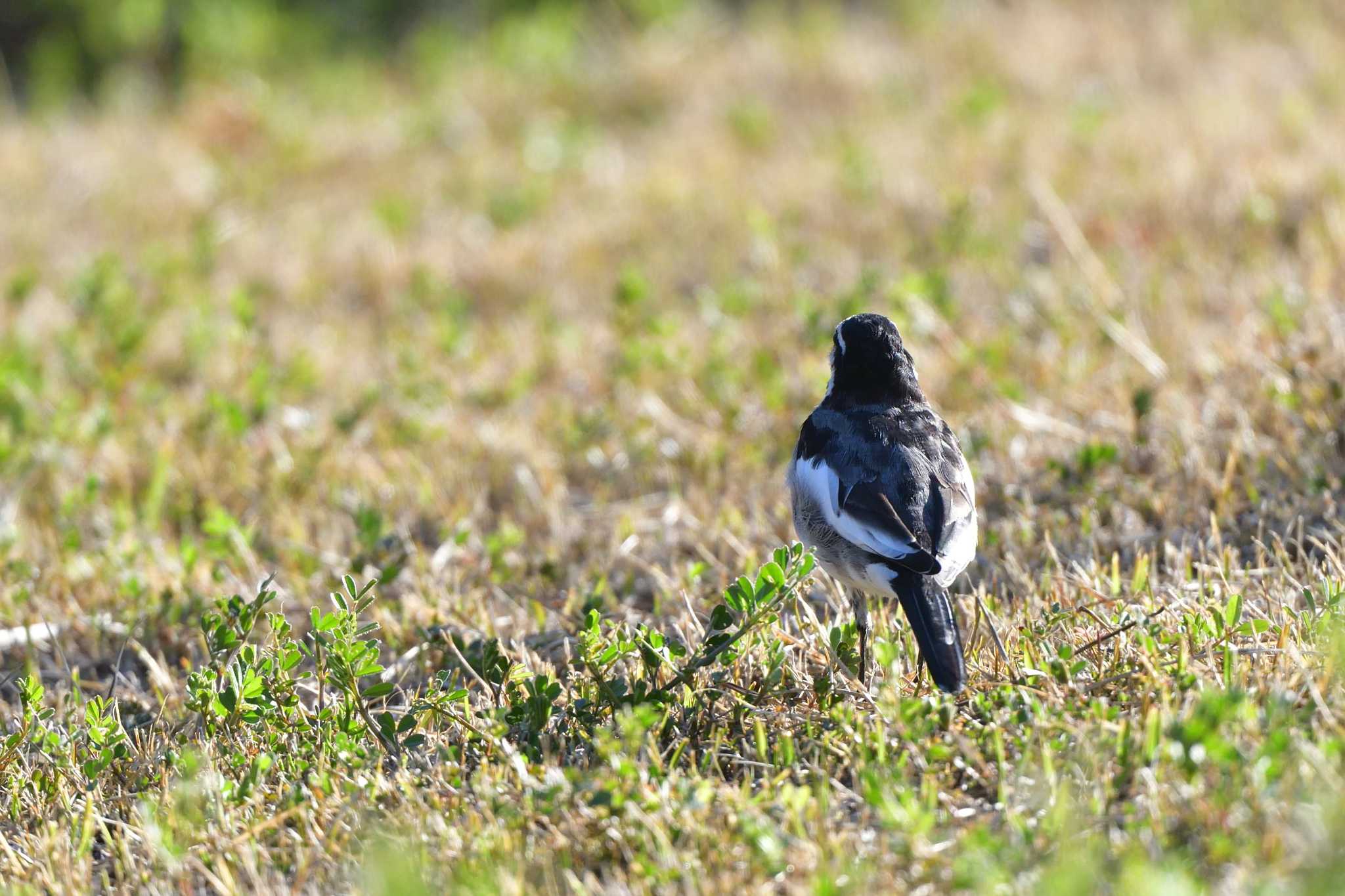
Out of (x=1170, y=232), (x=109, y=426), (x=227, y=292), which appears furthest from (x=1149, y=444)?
(x=227, y=292)

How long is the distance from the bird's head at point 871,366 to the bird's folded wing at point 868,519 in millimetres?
284

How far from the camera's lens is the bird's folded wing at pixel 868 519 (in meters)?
3.33

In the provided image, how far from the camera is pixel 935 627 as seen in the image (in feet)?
10.7

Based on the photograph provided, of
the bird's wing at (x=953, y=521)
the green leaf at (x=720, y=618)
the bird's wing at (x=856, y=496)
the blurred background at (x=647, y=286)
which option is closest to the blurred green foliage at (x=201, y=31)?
the blurred background at (x=647, y=286)

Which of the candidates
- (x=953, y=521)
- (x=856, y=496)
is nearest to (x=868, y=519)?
(x=856, y=496)

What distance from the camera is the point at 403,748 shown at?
Answer: 11.5 ft

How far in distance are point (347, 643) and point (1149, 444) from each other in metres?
3.19

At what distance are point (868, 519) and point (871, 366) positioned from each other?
2.06ft

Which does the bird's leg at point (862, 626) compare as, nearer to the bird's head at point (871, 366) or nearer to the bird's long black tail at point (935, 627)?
the bird's long black tail at point (935, 627)

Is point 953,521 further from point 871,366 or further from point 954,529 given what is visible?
point 871,366

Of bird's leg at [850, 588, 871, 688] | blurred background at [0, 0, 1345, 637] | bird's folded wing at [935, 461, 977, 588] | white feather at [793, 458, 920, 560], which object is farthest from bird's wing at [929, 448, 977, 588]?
blurred background at [0, 0, 1345, 637]

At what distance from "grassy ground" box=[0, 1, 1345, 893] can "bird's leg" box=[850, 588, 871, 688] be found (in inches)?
1.9

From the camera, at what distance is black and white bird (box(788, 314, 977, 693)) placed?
332cm

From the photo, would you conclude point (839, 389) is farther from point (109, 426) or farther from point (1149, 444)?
point (109, 426)
